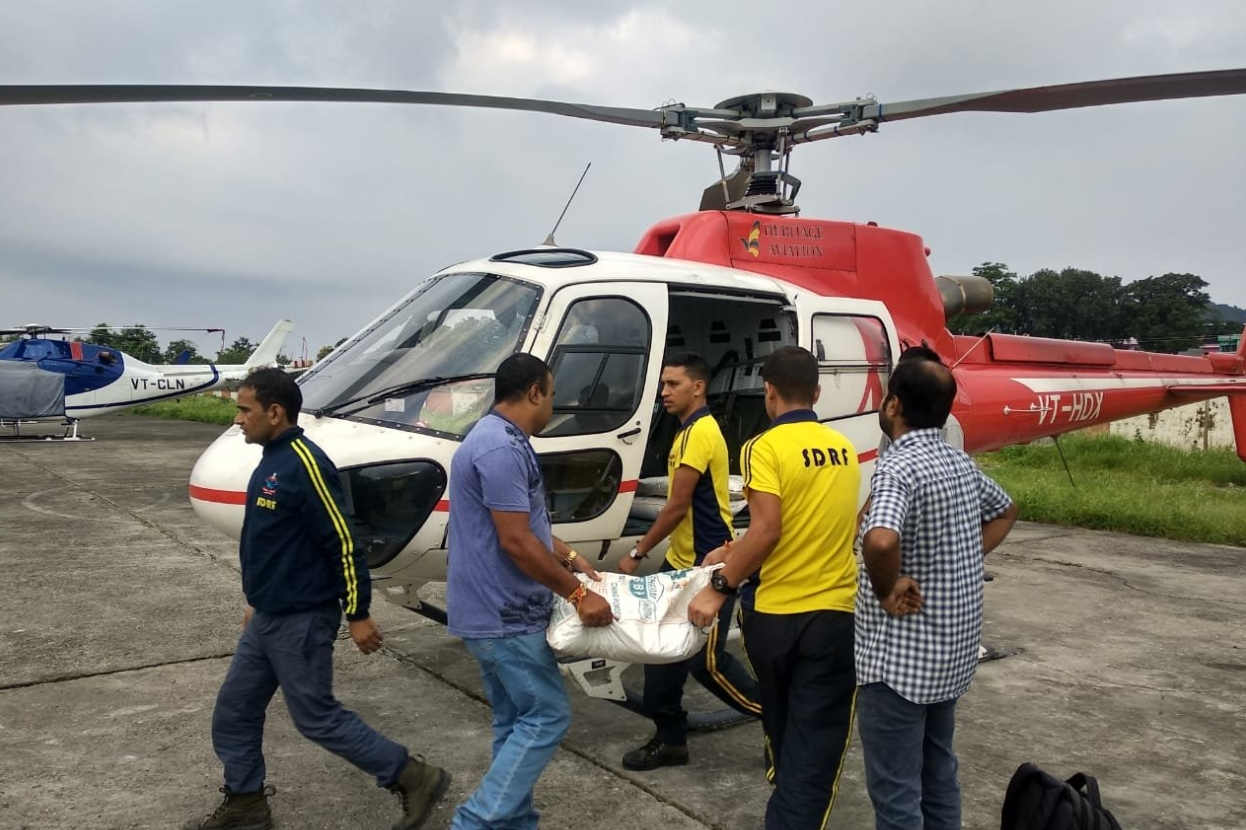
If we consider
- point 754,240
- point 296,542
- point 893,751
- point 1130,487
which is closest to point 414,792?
point 296,542

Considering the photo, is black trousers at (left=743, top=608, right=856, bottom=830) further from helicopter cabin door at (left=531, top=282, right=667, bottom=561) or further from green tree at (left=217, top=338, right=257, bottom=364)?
green tree at (left=217, top=338, right=257, bottom=364)

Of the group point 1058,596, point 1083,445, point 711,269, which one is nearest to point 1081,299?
point 1083,445

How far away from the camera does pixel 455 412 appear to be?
4.07 m

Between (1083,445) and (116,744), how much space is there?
48.2ft

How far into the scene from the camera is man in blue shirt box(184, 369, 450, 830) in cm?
312

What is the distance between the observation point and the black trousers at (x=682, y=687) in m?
3.81

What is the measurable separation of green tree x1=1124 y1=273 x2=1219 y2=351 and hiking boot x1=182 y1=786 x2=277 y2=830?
43675 millimetres

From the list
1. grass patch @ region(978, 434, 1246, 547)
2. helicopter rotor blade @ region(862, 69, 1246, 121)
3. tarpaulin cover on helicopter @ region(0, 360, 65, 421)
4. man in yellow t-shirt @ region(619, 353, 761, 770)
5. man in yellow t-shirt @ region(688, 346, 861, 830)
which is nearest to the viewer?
man in yellow t-shirt @ region(688, 346, 861, 830)

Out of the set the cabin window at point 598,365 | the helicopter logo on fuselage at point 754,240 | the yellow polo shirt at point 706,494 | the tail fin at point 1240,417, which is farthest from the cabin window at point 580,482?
the tail fin at point 1240,417

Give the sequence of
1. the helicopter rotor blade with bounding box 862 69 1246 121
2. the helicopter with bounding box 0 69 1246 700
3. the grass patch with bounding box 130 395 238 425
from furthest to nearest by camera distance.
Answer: the grass patch with bounding box 130 395 238 425 → the helicopter rotor blade with bounding box 862 69 1246 121 → the helicopter with bounding box 0 69 1246 700

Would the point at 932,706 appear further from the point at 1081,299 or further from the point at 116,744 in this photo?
the point at 1081,299

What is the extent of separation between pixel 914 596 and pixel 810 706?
0.50 meters

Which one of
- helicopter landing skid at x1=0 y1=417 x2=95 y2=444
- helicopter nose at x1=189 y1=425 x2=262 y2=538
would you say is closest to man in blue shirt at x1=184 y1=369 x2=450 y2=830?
helicopter nose at x1=189 y1=425 x2=262 y2=538

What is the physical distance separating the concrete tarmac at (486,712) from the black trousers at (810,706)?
2.06 ft
